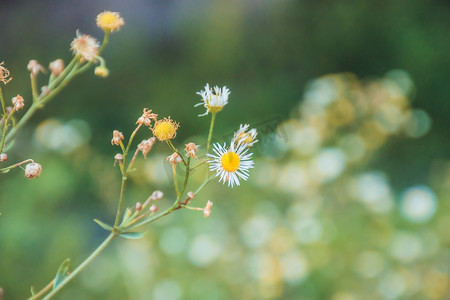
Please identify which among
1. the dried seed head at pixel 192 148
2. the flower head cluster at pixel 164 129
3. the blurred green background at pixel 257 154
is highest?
the blurred green background at pixel 257 154

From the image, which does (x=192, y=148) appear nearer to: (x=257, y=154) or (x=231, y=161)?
(x=231, y=161)

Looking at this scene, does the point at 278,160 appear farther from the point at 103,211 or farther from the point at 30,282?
the point at 30,282

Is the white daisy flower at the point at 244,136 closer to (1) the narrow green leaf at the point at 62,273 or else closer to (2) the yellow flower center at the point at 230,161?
(2) the yellow flower center at the point at 230,161

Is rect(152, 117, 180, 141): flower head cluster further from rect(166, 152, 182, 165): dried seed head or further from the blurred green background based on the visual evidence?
the blurred green background

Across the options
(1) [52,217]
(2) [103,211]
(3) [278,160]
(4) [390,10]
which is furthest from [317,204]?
(4) [390,10]

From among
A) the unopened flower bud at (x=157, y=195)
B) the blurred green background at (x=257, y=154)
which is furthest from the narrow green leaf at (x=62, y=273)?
the blurred green background at (x=257, y=154)

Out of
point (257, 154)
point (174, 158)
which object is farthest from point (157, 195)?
point (257, 154)

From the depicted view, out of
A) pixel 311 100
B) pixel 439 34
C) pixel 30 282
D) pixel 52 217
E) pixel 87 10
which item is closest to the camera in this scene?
pixel 30 282
